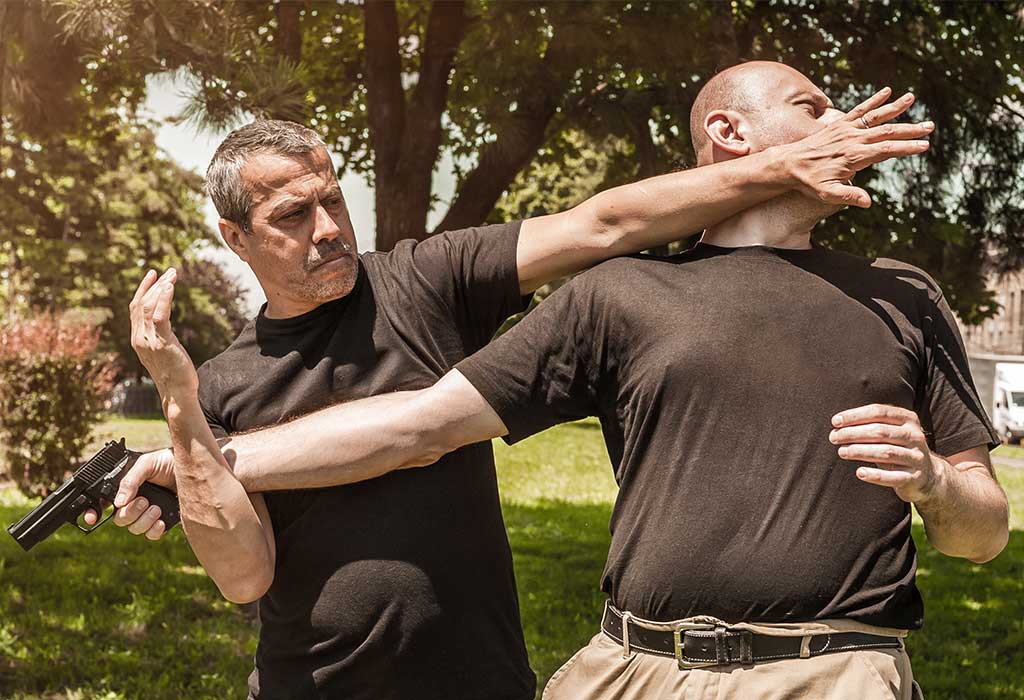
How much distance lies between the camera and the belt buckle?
2049mm

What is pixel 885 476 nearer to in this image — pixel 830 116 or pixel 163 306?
pixel 830 116

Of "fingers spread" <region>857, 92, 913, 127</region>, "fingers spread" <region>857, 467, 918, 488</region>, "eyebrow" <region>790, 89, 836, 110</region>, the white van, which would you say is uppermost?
"eyebrow" <region>790, 89, 836, 110</region>

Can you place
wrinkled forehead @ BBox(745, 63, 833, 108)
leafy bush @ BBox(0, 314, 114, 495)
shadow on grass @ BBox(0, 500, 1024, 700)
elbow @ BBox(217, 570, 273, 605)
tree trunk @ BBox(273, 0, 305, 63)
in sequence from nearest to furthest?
wrinkled forehead @ BBox(745, 63, 833, 108), elbow @ BBox(217, 570, 273, 605), shadow on grass @ BBox(0, 500, 1024, 700), tree trunk @ BBox(273, 0, 305, 63), leafy bush @ BBox(0, 314, 114, 495)

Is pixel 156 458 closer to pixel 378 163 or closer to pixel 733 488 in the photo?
pixel 733 488

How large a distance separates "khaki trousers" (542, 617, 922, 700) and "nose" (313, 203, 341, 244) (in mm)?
1235

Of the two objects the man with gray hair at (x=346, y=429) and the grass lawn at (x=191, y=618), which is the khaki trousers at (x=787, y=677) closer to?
the man with gray hair at (x=346, y=429)

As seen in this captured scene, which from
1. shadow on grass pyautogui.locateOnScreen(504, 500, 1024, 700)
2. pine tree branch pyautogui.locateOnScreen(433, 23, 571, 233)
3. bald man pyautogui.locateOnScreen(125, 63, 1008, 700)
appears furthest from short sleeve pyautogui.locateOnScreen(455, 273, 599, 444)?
shadow on grass pyautogui.locateOnScreen(504, 500, 1024, 700)

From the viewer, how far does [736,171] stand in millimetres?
2248

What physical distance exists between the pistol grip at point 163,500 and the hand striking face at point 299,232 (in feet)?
1.73

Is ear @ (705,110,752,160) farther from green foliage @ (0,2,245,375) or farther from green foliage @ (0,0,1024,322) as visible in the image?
green foliage @ (0,2,245,375)

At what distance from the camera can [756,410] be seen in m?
2.04

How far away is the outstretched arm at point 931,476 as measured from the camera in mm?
1840

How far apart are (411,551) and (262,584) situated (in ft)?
1.18

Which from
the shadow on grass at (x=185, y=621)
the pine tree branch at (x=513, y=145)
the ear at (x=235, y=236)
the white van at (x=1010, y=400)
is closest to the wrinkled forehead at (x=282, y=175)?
the ear at (x=235, y=236)
